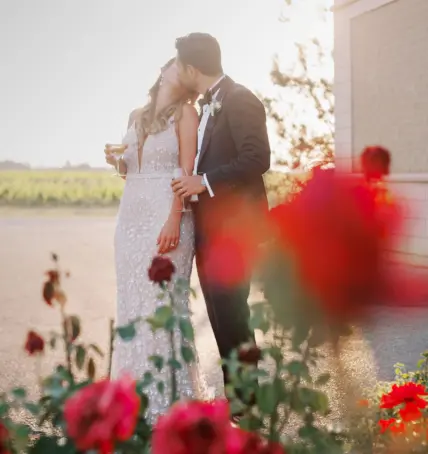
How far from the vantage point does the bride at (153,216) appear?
3801mm

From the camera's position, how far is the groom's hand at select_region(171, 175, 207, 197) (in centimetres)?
361

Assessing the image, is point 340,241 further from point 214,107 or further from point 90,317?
point 90,317

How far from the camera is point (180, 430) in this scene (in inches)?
33.6

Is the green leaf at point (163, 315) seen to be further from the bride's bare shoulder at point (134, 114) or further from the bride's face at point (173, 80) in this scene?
the bride's bare shoulder at point (134, 114)

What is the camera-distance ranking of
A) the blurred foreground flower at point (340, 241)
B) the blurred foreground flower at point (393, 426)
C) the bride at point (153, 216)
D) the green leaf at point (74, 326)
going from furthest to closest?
the bride at point (153, 216) → the blurred foreground flower at point (393, 426) → the green leaf at point (74, 326) → the blurred foreground flower at point (340, 241)

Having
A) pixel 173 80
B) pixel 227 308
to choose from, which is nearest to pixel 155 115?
pixel 173 80

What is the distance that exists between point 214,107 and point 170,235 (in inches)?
25.5

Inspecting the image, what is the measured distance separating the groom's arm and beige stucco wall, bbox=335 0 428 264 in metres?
6.60

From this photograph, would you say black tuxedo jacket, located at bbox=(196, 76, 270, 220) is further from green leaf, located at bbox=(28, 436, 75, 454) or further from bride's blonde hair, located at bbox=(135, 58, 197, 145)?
green leaf, located at bbox=(28, 436, 75, 454)

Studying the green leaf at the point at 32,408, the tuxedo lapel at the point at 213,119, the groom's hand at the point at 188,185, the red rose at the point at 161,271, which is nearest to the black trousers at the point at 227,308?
the groom's hand at the point at 188,185

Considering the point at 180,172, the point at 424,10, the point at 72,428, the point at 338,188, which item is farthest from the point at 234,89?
the point at 424,10

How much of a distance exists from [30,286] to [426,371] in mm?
7258

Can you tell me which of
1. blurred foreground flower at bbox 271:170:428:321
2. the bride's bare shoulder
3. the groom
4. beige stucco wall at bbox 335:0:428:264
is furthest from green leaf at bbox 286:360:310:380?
beige stucco wall at bbox 335:0:428:264

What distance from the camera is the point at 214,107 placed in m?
3.71
